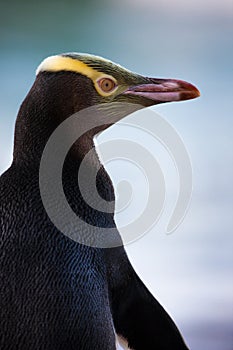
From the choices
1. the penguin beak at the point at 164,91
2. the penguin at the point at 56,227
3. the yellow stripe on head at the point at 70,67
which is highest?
the penguin beak at the point at 164,91

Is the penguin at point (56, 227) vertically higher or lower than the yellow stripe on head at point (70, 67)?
lower

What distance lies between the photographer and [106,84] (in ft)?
4.93

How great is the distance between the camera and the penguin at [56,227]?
4.68 ft

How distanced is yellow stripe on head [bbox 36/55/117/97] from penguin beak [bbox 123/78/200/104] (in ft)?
0.20

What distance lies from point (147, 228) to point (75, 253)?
16 centimetres

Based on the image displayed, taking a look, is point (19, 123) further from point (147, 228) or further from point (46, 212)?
point (147, 228)

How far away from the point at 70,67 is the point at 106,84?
7cm

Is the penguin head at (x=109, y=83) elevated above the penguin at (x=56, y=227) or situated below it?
above

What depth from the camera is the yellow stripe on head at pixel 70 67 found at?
4.82 feet

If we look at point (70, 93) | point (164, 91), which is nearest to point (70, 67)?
point (70, 93)

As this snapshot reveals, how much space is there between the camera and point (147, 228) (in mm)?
1585

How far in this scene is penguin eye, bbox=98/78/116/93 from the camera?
1497mm

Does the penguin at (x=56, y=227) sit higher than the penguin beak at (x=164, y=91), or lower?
lower

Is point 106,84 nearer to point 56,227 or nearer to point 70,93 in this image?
point 70,93
